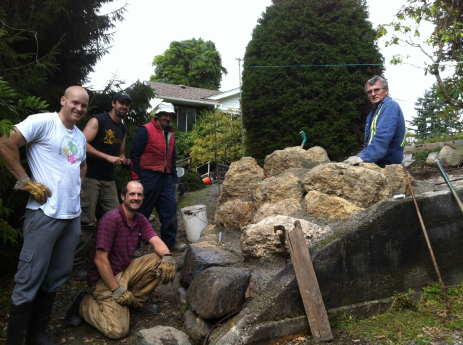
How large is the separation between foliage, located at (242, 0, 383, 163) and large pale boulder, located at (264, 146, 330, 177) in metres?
2.42

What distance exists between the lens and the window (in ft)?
64.4

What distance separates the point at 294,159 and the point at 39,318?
3244 mm

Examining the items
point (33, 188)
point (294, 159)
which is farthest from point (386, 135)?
point (33, 188)

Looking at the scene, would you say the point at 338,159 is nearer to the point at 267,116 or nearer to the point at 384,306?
the point at 267,116

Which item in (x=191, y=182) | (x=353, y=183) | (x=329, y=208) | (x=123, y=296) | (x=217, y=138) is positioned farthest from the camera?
(x=217, y=138)

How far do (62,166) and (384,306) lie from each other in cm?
273

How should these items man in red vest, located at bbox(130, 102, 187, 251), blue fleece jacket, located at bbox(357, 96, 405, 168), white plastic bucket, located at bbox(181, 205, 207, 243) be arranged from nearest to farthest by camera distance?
blue fleece jacket, located at bbox(357, 96, 405, 168)
man in red vest, located at bbox(130, 102, 187, 251)
white plastic bucket, located at bbox(181, 205, 207, 243)

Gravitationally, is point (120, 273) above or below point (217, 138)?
below

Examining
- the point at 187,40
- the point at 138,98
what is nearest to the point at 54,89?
the point at 138,98

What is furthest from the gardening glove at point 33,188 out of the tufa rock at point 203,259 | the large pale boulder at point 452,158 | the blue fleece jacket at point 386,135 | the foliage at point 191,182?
the foliage at point 191,182

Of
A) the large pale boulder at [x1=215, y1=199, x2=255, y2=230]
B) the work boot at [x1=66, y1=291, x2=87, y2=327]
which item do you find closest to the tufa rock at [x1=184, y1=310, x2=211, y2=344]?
the work boot at [x1=66, y1=291, x2=87, y2=327]

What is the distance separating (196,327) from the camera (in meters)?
2.97

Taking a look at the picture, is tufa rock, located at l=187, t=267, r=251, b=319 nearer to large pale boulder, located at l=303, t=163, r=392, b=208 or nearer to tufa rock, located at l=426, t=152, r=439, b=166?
large pale boulder, located at l=303, t=163, r=392, b=208

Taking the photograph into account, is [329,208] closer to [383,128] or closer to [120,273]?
[383,128]
